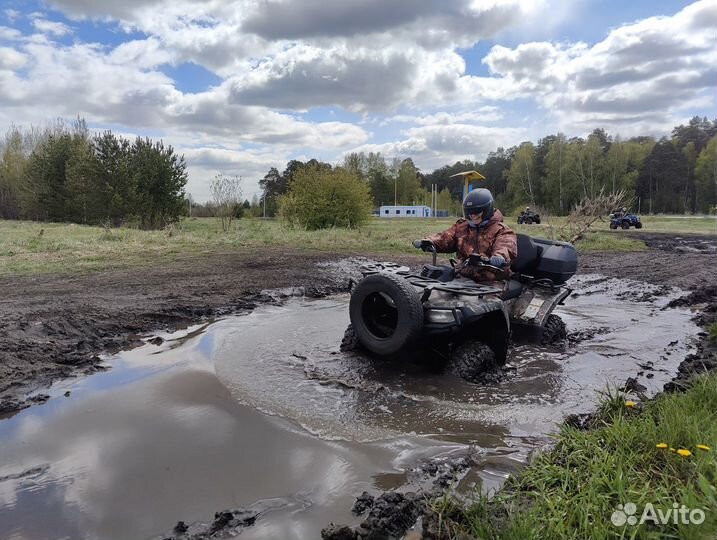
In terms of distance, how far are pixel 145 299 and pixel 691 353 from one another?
309 inches

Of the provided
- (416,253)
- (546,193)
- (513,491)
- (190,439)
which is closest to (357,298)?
(190,439)

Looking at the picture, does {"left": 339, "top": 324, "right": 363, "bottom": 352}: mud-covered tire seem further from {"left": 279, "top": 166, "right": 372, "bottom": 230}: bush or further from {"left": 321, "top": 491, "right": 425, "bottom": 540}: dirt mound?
{"left": 279, "top": 166, "right": 372, "bottom": 230}: bush

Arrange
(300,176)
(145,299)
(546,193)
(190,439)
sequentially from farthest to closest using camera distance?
(546,193) → (300,176) → (145,299) → (190,439)

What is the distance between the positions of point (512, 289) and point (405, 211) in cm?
6745

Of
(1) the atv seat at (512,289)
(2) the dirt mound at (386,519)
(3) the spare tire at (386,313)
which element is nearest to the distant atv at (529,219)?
(1) the atv seat at (512,289)

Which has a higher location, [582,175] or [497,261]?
[582,175]

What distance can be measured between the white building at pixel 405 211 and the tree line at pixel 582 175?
269cm

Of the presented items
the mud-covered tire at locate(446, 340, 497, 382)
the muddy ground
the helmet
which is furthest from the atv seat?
the muddy ground

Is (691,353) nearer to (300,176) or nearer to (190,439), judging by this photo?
(190,439)

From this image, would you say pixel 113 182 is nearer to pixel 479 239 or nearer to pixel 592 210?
pixel 592 210

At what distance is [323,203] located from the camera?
28.8 metres

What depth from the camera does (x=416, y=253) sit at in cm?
1819

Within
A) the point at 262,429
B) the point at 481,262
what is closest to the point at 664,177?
the point at 481,262

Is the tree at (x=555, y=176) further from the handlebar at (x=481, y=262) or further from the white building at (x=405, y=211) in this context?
the handlebar at (x=481, y=262)
